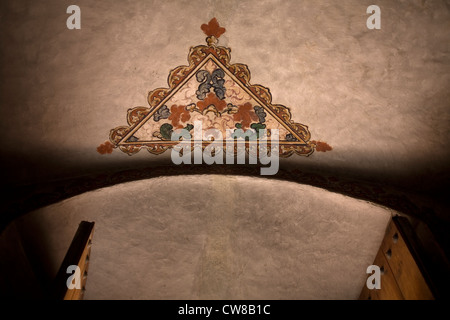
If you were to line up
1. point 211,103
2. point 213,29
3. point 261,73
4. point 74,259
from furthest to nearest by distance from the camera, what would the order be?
point 211,103
point 261,73
point 213,29
point 74,259

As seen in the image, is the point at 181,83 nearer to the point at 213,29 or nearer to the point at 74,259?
the point at 213,29

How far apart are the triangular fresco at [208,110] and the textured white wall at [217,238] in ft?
1.28

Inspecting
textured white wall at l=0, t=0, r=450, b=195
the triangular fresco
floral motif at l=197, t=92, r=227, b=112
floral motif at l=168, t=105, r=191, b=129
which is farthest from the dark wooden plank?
floral motif at l=197, t=92, r=227, b=112

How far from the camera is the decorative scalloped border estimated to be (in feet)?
11.1

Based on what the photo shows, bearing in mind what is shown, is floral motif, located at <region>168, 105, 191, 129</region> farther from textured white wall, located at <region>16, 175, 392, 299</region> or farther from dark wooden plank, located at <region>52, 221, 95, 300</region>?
dark wooden plank, located at <region>52, 221, 95, 300</region>

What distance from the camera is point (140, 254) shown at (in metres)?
4.09

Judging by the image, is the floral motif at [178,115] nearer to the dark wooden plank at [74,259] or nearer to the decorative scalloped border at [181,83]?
the decorative scalloped border at [181,83]

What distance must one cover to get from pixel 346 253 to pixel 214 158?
1528mm

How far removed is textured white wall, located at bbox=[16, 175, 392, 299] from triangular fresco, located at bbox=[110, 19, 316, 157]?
39 centimetres

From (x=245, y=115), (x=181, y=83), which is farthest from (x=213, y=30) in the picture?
(x=245, y=115)

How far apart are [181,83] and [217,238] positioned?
1590 mm

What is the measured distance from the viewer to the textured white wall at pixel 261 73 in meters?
3.05

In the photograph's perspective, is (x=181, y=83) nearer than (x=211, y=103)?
Yes

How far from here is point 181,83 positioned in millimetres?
3492
